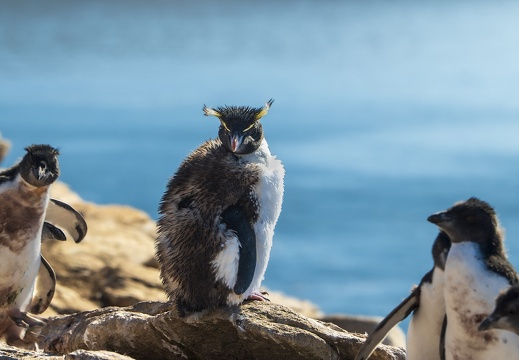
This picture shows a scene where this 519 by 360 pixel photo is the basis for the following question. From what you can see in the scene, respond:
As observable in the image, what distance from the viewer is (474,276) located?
3.97 meters

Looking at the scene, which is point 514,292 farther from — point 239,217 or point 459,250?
point 239,217

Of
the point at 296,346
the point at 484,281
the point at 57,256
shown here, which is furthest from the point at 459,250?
the point at 57,256

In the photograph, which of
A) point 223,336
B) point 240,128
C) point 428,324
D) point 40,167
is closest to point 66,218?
point 40,167

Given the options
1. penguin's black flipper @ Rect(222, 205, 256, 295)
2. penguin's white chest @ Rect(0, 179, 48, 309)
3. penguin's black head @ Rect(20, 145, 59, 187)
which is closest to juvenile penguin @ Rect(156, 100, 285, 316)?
penguin's black flipper @ Rect(222, 205, 256, 295)

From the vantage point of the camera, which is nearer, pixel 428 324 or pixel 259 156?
pixel 428 324

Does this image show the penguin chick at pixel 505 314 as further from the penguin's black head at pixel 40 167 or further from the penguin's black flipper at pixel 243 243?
the penguin's black head at pixel 40 167

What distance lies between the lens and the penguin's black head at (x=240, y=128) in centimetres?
479

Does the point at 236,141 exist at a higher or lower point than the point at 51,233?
higher

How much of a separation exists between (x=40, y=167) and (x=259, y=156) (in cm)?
89

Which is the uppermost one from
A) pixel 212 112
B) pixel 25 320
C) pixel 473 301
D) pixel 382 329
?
pixel 212 112

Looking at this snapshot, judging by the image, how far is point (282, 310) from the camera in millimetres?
4656

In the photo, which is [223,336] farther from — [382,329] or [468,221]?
[468,221]

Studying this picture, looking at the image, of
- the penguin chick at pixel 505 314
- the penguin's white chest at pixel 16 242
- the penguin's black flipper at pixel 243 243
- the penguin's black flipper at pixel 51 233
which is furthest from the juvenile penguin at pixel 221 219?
the penguin chick at pixel 505 314

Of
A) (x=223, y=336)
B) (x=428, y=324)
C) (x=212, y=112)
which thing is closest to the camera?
(x=428, y=324)
